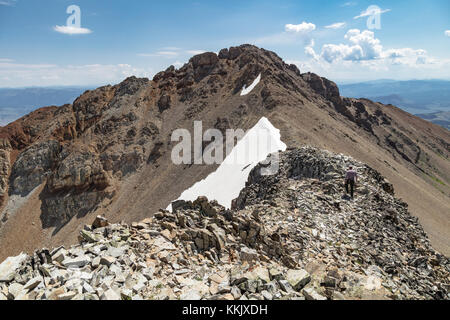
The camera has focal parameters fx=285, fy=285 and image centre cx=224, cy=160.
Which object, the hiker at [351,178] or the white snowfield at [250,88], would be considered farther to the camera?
the white snowfield at [250,88]

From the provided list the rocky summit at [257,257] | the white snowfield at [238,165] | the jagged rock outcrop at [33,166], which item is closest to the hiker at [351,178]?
the rocky summit at [257,257]

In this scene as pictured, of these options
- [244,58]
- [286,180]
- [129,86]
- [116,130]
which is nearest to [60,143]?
[116,130]

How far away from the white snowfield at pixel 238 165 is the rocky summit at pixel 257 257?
16070 mm

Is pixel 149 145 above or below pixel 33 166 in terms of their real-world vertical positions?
above

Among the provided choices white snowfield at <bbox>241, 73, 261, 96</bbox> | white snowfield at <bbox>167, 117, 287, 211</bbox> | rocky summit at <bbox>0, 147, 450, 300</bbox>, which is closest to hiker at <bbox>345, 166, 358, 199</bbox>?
rocky summit at <bbox>0, 147, 450, 300</bbox>

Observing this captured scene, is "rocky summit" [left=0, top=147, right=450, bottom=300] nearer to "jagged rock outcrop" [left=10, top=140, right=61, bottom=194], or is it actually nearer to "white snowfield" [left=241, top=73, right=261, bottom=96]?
"white snowfield" [left=241, top=73, right=261, bottom=96]

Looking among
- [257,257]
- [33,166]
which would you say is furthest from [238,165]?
[33,166]

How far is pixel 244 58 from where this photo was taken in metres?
73.8

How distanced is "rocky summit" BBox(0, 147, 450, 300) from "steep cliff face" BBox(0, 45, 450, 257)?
845 inches

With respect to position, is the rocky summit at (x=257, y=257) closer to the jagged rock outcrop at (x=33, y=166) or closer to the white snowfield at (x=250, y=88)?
the white snowfield at (x=250, y=88)

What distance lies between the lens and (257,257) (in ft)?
36.6

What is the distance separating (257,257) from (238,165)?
29.8 metres

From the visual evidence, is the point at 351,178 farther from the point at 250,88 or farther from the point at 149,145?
the point at 149,145

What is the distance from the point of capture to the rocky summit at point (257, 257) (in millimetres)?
7773
